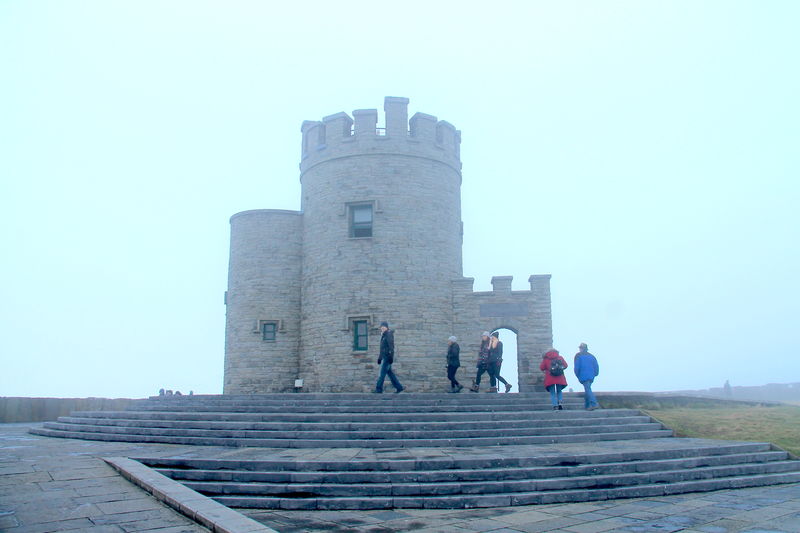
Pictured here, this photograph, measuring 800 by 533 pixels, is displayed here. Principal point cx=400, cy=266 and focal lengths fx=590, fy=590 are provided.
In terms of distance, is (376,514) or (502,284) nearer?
(376,514)

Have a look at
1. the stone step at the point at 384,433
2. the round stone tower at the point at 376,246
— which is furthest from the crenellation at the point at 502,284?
the stone step at the point at 384,433

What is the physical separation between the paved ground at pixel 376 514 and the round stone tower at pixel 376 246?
10.6 m

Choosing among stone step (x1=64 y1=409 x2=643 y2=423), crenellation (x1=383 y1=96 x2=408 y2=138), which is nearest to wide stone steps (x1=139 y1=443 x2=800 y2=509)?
stone step (x1=64 y1=409 x2=643 y2=423)

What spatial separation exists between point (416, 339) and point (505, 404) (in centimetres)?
530

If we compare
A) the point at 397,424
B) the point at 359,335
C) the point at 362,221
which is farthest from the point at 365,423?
the point at 362,221

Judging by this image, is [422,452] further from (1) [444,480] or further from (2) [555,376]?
(2) [555,376]

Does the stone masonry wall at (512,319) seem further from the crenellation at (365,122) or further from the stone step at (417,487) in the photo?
the stone step at (417,487)

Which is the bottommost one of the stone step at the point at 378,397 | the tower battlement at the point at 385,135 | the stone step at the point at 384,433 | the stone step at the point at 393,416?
the stone step at the point at 384,433

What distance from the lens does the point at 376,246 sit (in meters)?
19.2

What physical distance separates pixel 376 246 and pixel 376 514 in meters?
12.8

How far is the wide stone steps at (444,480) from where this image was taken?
24.4 feet

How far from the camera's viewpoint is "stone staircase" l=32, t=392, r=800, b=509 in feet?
25.2

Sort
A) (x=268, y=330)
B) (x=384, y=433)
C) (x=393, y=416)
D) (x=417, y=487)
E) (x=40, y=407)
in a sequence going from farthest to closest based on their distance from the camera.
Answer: (x=268, y=330) < (x=40, y=407) < (x=393, y=416) < (x=384, y=433) < (x=417, y=487)

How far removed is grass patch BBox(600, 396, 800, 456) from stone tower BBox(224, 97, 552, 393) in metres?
3.79
